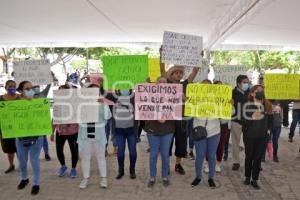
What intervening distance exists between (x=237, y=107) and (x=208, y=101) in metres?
1.03

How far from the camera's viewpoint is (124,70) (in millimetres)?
5734

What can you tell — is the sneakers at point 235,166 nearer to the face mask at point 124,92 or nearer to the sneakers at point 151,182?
the sneakers at point 151,182

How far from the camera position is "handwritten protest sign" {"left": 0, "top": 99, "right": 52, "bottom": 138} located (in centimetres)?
520

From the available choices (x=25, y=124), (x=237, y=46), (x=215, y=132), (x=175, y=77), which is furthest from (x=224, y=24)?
(x=237, y=46)

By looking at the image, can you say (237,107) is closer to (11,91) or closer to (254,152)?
(254,152)

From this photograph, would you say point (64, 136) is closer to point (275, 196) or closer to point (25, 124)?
point (25, 124)

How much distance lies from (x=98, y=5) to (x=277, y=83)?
4.02 metres

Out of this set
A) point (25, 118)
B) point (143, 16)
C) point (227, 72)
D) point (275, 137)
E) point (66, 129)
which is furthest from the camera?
point (227, 72)

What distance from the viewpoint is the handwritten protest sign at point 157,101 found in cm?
543

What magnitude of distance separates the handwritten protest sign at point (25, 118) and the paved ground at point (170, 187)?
96 cm

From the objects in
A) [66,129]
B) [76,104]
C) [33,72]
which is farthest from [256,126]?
[33,72]

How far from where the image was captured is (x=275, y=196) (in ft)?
17.3

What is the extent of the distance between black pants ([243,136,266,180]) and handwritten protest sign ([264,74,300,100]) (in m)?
2.22

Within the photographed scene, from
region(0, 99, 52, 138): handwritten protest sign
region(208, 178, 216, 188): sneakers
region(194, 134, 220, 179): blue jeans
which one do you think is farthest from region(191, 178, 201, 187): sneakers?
region(0, 99, 52, 138): handwritten protest sign
